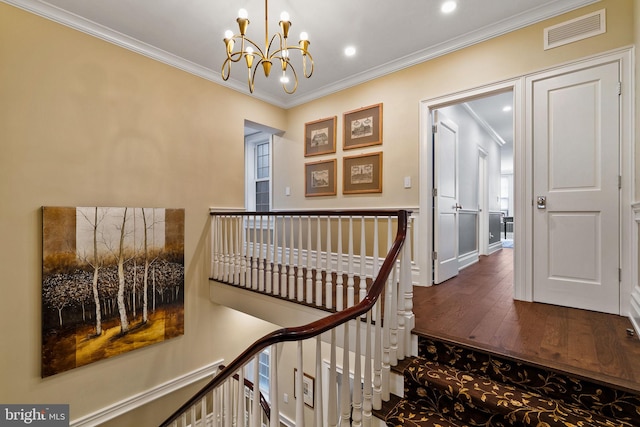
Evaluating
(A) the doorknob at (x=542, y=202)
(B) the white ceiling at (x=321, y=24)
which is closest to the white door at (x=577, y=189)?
(A) the doorknob at (x=542, y=202)

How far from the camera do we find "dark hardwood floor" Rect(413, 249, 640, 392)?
156cm

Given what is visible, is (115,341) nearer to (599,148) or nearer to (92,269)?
(92,269)

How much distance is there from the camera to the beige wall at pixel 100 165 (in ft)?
7.82

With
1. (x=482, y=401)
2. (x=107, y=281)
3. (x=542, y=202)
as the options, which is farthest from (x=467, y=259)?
(x=107, y=281)

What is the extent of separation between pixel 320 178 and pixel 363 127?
3.07 ft

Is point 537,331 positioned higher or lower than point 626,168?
lower

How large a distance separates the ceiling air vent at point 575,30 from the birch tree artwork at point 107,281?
4.07 m

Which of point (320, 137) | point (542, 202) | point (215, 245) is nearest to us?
point (542, 202)

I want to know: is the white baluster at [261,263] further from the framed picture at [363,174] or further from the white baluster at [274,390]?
the white baluster at [274,390]

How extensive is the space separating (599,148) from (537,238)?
87 centimetres

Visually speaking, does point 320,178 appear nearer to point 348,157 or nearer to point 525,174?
point 348,157

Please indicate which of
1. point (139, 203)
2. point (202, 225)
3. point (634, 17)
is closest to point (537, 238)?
point (634, 17)

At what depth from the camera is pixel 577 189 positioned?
8.00ft

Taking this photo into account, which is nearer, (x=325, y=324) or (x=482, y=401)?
(x=325, y=324)
